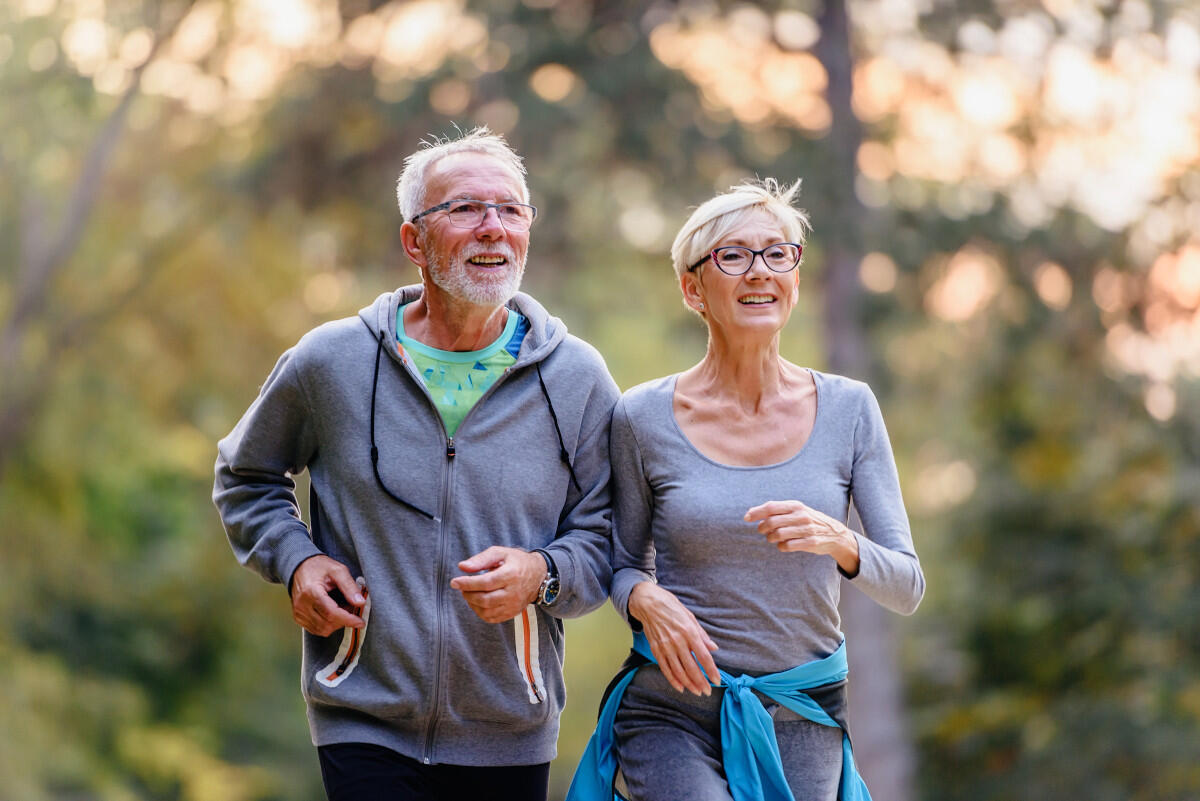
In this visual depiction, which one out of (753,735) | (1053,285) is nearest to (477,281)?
(753,735)

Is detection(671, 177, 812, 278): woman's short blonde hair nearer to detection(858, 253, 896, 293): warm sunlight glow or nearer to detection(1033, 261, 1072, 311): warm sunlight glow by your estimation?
detection(858, 253, 896, 293): warm sunlight glow

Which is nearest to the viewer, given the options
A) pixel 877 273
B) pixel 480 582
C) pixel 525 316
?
pixel 480 582

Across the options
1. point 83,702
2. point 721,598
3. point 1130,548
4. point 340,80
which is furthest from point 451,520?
point 83,702

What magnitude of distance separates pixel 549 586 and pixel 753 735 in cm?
50

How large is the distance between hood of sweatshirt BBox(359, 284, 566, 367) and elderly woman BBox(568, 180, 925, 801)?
0.23m

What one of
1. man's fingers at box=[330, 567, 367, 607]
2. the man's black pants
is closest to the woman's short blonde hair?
man's fingers at box=[330, 567, 367, 607]

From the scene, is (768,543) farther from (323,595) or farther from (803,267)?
(803,267)

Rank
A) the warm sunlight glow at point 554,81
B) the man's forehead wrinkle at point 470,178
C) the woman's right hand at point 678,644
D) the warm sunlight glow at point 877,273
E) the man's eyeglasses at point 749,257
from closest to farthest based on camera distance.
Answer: the woman's right hand at point 678,644, the man's eyeglasses at point 749,257, the man's forehead wrinkle at point 470,178, the warm sunlight glow at point 554,81, the warm sunlight glow at point 877,273

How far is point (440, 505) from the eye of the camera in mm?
3008

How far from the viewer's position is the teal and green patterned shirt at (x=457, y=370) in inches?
122

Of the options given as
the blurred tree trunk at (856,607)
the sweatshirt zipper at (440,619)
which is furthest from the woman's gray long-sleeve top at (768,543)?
the blurred tree trunk at (856,607)

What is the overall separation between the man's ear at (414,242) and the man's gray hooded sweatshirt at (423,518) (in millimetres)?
133

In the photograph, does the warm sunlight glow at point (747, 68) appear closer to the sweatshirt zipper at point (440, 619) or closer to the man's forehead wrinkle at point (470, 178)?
the man's forehead wrinkle at point (470, 178)

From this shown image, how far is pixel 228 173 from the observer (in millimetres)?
11344
